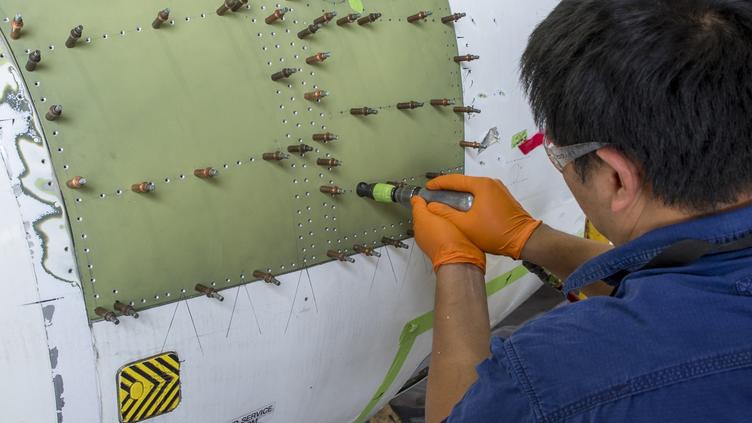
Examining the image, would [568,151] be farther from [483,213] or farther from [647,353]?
[483,213]

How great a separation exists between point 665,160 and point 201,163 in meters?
0.76

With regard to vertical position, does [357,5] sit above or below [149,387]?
above

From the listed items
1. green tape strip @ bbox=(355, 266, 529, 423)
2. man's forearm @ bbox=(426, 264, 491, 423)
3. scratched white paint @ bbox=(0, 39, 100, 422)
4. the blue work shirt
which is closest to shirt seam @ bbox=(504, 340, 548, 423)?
the blue work shirt

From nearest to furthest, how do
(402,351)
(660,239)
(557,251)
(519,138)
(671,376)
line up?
(671,376) < (660,239) < (557,251) < (402,351) < (519,138)

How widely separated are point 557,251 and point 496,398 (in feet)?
2.57

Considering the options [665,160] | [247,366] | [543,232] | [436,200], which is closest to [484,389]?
[665,160]

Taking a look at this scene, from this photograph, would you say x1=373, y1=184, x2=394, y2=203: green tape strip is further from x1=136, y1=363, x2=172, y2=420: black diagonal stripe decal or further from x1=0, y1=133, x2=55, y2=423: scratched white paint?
x1=0, y1=133, x2=55, y2=423: scratched white paint

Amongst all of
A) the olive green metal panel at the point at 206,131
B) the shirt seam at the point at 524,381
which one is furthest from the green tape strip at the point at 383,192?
the shirt seam at the point at 524,381

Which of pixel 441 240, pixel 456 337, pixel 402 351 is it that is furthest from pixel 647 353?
pixel 402 351

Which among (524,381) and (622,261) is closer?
(524,381)

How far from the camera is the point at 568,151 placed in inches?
39.1

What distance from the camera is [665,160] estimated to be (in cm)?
88

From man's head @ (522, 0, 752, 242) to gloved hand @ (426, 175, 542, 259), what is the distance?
525 millimetres

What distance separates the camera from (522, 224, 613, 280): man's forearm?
1572 mm
